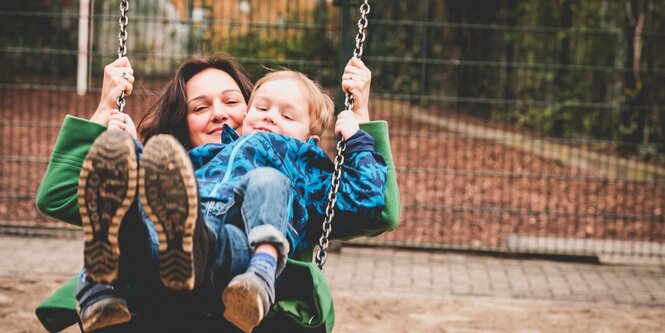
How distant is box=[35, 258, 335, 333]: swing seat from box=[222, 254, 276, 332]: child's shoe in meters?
0.18

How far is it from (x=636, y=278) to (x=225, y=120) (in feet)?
13.8

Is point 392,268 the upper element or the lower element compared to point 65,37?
lower

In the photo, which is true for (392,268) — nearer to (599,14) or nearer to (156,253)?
(156,253)

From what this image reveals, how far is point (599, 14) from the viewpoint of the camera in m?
10.6

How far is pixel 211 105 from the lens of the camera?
3.61 m

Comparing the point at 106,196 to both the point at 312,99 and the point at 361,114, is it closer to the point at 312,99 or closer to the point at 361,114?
the point at 312,99

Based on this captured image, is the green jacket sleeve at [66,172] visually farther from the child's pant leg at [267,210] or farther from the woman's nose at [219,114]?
the child's pant leg at [267,210]

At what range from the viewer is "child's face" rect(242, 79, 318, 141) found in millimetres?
3230

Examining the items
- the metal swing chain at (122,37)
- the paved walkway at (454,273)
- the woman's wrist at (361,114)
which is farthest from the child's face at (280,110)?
the paved walkway at (454,273)

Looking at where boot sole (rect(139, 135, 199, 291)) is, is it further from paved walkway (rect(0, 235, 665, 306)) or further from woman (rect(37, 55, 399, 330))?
paved walkway (rect(0, 235, 665, 306))

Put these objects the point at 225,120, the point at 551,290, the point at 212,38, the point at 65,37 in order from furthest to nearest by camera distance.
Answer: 1. the point at 65,37
2. the point at 212,38
3. the point at 551,290
4. the point at 225,120

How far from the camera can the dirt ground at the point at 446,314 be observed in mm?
5348

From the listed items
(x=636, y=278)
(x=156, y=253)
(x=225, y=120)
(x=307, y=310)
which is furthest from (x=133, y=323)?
(x=636, y=278)

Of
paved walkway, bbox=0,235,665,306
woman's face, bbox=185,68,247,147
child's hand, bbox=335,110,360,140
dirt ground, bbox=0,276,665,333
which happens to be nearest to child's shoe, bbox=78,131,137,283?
child's hand, bbox=335,110,360,140
